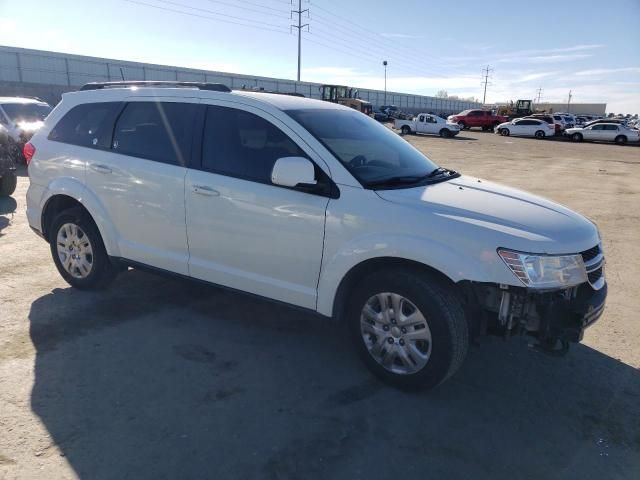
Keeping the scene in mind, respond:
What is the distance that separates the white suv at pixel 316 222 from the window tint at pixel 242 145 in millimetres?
12

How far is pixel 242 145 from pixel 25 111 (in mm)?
12808

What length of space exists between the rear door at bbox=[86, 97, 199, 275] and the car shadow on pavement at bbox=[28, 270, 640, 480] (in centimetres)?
64

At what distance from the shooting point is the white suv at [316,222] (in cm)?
312

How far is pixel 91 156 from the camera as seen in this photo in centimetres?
464

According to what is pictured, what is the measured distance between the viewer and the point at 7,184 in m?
9.16

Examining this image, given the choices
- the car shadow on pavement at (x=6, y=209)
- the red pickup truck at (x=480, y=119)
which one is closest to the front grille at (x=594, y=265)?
the car shadow on pavement at (x=6, y=209)

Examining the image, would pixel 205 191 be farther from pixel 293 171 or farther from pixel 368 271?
pixel 368 271

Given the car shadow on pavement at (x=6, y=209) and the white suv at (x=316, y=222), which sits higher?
the white suv at (x=316, y=222)

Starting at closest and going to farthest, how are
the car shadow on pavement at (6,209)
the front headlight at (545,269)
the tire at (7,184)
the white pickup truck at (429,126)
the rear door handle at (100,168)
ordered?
the front headlight at (545,269), the rear door handle at (100,168), the car shadow on pavement at (6,209), the tire at (7,184), the white pickup truck at (429,126)

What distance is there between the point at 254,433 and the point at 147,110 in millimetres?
2992

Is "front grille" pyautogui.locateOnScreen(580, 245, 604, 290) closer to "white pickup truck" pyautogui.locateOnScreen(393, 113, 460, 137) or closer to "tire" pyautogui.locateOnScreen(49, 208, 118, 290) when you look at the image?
"tire" pyautogui.locateOnScreen(49, 208, 118, 290)

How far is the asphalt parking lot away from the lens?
2.70m

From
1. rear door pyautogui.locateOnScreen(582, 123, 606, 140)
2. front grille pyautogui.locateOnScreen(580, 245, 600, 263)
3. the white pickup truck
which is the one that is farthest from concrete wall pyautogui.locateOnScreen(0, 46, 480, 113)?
front grille pyautogui.locateOnScreen(580, 245, 600, 263)

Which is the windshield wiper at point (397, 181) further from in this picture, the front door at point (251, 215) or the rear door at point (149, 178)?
the rear door at point (149, 178)
